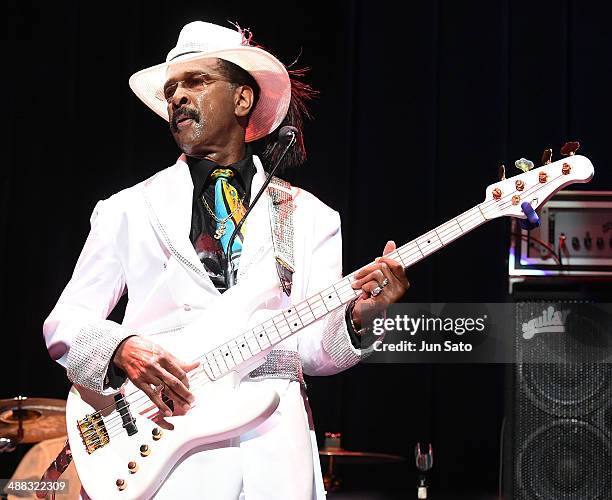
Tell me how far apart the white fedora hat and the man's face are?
0.03 m

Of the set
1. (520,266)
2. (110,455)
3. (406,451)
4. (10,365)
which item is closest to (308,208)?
(110,455)

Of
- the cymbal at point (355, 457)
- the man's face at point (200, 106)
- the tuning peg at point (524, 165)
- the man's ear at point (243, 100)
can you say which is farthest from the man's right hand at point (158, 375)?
the cymbal at point (355, 457)

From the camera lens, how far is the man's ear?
98.0 inches

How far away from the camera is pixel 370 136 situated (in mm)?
4285

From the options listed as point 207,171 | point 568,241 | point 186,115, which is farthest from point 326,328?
point 568,241

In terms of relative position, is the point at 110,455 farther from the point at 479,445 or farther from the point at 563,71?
the point at 563,71

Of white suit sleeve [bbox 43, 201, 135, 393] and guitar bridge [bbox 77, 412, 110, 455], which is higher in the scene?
white suit sleeve [bbox 43, 201, 135, 393]

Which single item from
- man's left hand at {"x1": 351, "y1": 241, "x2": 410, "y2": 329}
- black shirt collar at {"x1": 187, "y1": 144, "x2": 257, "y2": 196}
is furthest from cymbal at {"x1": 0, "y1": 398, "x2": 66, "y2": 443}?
man's left hand at {"x1": 351, "y1": 241, "x2": 410, "y2": 329}

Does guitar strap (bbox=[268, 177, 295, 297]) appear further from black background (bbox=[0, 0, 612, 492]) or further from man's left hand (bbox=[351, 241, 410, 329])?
black background (bbox=[0, 0, 612, 492])

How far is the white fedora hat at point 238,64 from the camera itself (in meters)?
2.43

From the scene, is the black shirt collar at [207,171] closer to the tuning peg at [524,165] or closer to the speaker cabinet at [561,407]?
the tuning peg at [524,165]

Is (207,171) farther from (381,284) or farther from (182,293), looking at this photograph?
(381,284)

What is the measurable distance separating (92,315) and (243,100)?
2.21 ft

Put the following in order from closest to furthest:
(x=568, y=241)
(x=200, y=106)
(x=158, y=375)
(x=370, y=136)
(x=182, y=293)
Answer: (x=158, y=375), (x=182, y=293), (x=200, y=106), (x=568, y=241), (x=370, y=136)
